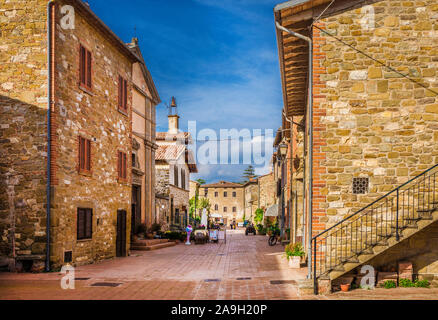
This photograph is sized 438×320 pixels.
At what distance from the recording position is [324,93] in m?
9.62

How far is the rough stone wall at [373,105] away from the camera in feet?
31.0

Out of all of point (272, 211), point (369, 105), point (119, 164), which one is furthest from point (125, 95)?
point (272, 211)

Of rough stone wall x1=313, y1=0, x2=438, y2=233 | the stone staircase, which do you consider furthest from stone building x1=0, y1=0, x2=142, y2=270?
rough stone wall x1=313, y1=0, x2=438, y2=233

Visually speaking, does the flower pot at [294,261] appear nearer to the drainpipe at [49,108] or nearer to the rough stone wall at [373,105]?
the rough stone wall at [373,105]

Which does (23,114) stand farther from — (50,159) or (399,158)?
(399,158)

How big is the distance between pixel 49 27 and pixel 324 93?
7.93 m

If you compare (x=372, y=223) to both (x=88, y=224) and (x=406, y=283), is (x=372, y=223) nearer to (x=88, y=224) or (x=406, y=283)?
(x=406, y=283)

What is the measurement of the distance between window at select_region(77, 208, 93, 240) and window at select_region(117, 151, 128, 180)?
2843 millimetres

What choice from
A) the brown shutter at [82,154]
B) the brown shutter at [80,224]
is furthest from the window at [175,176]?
the brown shutter at [80,224]

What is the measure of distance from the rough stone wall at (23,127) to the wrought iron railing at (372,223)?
7.64 metres

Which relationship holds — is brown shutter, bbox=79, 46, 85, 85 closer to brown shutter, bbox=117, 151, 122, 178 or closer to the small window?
brown shutter, bbox=117, 151, 122, 178
